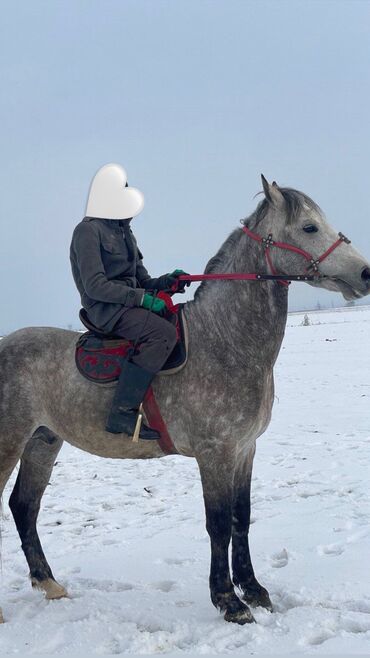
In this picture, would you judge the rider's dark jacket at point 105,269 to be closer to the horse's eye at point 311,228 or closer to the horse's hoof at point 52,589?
the horse's eye at point 311,228

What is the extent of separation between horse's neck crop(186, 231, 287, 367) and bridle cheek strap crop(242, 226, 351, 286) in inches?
2.1

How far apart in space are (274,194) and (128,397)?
5.72 feet

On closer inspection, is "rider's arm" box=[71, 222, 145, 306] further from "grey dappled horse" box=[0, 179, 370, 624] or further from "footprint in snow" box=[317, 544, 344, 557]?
"footprint in snow" box=[317, 544, 344, 557]

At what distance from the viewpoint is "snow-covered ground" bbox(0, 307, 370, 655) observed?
11.4ft

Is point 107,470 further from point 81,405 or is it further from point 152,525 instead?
point 81,405

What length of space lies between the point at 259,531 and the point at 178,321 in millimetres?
2504

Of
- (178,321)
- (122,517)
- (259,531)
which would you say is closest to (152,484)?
(122,517)

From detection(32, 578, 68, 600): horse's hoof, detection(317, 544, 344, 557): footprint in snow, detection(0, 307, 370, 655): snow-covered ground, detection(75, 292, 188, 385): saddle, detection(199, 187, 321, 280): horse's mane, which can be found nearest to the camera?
detection(0, 307, 370, 655): snow-covered ground

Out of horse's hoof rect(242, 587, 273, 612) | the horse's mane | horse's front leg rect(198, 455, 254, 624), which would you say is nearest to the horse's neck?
the horse's mane

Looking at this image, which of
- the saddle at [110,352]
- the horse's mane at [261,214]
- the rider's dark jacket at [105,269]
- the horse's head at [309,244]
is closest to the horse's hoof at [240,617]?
the saddle at [110,352]

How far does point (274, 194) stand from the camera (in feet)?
12.1

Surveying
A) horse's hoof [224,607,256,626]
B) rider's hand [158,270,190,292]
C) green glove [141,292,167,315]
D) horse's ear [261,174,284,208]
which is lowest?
horse's hoof [224,607,256,626]

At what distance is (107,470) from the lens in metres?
7.94

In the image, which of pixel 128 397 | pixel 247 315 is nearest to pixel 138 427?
pixel 128 397
